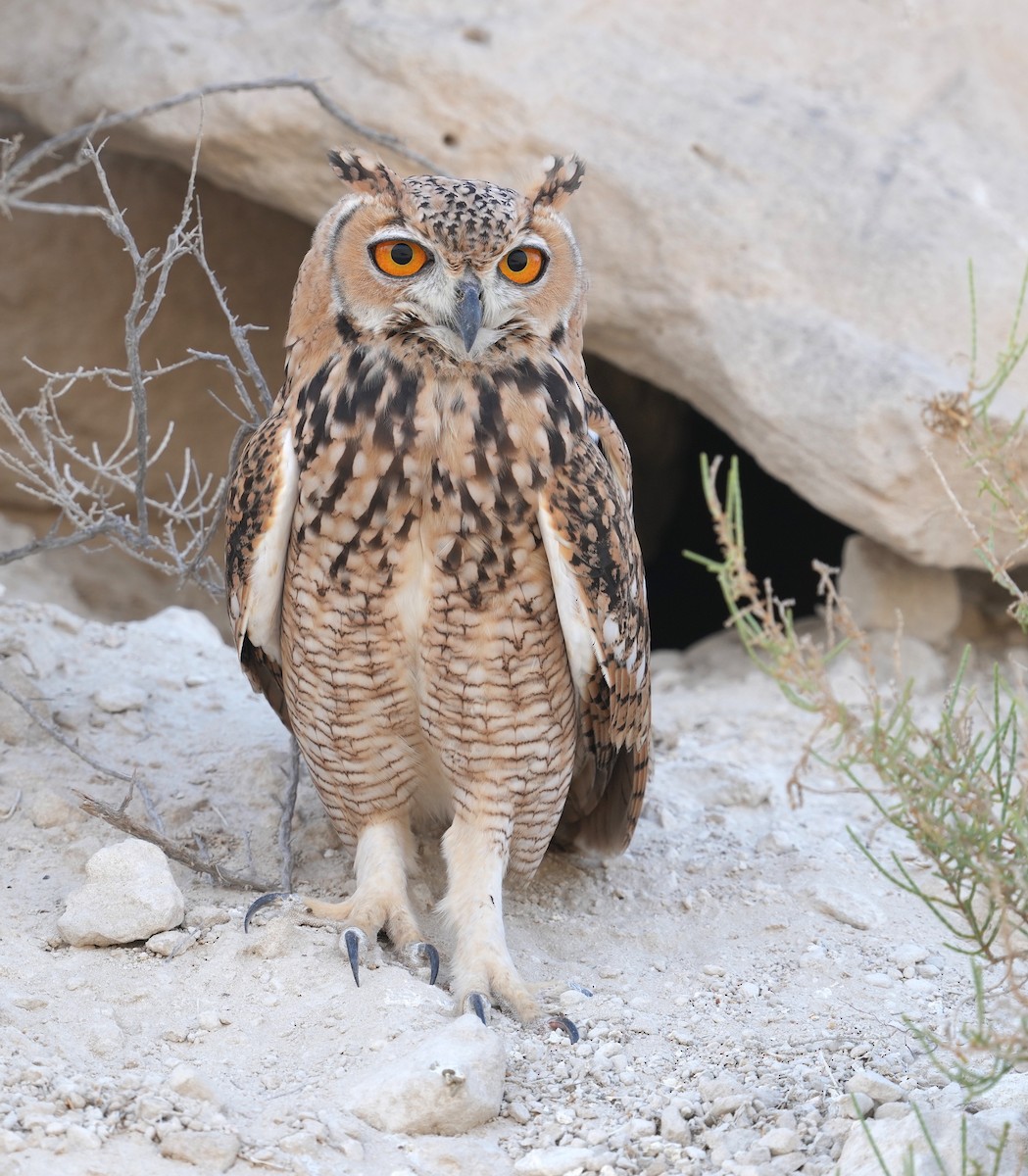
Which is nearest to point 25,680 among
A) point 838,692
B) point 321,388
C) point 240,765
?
point 240,765

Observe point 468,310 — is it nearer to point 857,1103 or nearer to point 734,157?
point 857,1103

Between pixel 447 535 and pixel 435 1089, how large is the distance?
103cm

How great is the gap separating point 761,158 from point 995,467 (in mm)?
2792

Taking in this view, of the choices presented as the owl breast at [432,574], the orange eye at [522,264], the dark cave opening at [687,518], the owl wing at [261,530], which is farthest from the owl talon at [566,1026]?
the dark cave opening at [687,518]

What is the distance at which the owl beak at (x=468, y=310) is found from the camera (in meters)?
2.49

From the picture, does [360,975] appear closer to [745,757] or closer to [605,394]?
[745,757]

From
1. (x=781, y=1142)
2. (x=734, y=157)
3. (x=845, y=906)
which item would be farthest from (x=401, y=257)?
(x=734, y=157)

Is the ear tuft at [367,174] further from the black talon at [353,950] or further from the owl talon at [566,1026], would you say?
the owl talon at [566,1026]

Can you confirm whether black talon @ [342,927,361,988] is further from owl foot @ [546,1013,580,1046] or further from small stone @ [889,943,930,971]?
small stone @ [889,943,930,971]

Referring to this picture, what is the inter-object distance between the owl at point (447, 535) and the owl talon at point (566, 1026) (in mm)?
73

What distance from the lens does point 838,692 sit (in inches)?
199

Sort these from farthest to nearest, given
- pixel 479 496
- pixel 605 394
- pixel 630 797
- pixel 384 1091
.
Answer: pixel 605 394 → pixel 630 797 → pixel 479 496 → pixel 384 1091

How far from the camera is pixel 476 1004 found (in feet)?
8.46

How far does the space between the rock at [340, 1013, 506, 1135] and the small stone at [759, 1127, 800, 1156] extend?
0.45 meters
